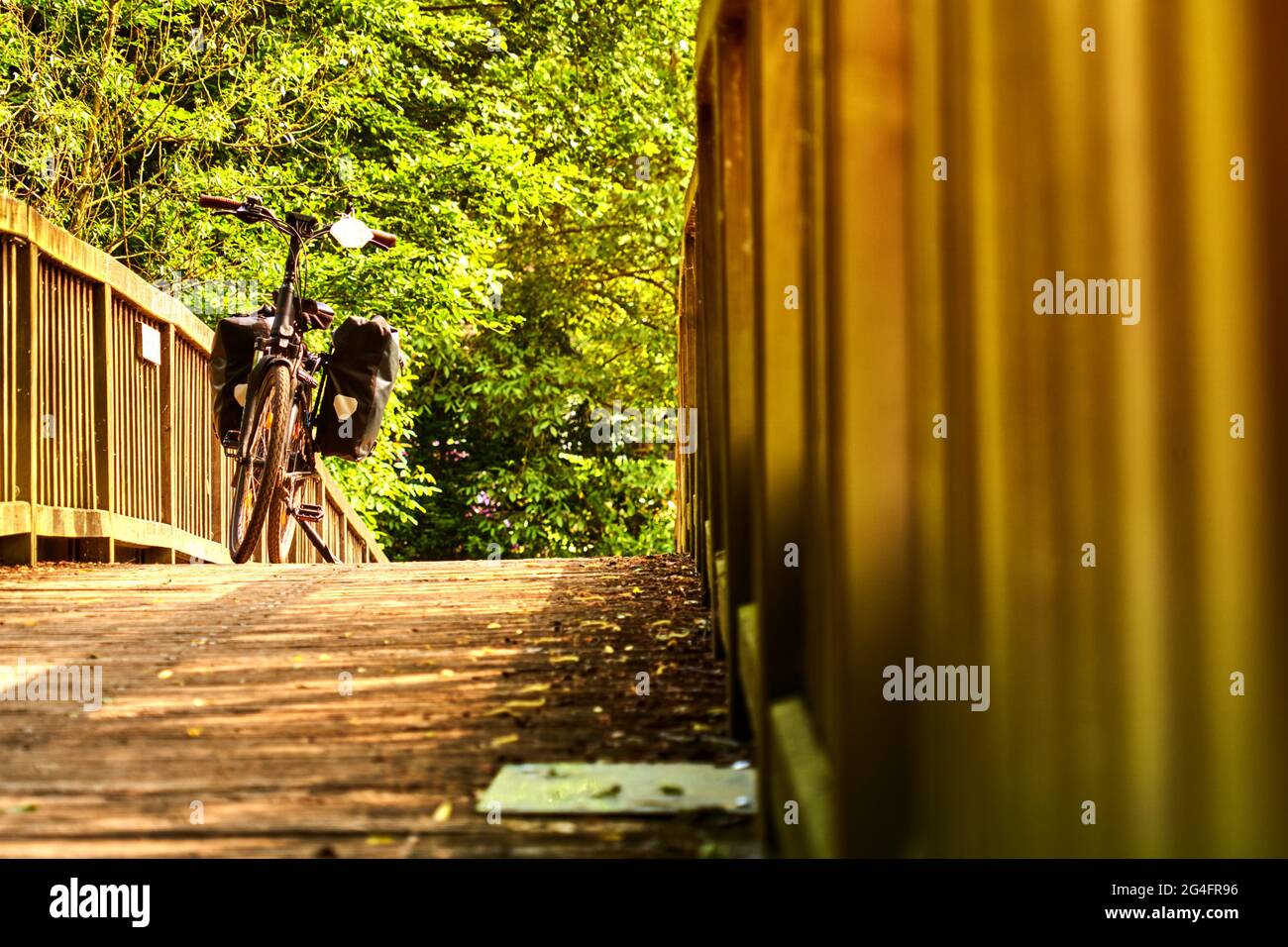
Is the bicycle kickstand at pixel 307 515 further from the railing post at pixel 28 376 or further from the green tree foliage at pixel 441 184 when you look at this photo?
the green tree foliage at pixel 441 184

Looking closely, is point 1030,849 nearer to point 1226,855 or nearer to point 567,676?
point 1226,855

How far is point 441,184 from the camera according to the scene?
554 inches

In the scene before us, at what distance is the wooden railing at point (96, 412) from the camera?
20.1ft

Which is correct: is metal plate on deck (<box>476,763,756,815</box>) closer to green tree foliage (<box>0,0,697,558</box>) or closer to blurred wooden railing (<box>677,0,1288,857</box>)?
blurred wooden railing (<box>677,0,1288,857</box>)

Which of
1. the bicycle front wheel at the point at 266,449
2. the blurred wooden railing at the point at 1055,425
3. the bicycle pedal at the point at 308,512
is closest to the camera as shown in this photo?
the blurred wooden railing at the point at 1055,425

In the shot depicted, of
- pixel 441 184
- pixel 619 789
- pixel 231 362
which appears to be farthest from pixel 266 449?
pixel 441 184

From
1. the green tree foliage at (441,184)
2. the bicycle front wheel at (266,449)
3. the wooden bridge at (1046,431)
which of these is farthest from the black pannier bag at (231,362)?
the wooden bridge at (1046,431)

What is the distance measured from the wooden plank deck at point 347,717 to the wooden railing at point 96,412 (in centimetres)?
100

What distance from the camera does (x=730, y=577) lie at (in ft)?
10.2

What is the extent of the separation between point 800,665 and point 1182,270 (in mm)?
891

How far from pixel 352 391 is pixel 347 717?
4680 mm

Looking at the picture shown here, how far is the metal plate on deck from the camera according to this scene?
2.53m

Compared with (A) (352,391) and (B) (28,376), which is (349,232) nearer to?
(A) (352,391)

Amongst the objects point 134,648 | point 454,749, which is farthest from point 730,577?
point 134,648
